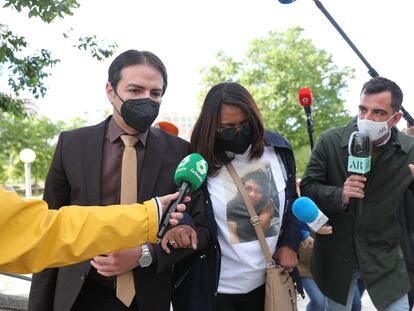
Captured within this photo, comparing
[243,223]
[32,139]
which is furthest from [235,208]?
[32,139]

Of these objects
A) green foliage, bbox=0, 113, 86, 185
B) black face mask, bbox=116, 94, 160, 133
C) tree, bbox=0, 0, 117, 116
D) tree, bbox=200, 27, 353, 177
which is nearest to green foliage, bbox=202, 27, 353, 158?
tree, bbox=200, 27, 353, 177

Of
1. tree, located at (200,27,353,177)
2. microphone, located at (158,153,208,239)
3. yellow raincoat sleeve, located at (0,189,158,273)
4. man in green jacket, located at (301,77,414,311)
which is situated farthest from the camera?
tree, located at (200,27,353,177)

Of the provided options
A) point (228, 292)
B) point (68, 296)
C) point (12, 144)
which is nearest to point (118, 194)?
point (68, 296)

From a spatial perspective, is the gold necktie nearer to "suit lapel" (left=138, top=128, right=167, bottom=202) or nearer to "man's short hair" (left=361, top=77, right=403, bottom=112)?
"suit lapel" (left=138, top=128, right=167, bottom=202)

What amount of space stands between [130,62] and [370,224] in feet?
6.40

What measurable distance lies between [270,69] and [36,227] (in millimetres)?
27693

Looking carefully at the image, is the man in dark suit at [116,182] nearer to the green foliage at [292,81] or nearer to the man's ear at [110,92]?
the man's ear at [110,92]

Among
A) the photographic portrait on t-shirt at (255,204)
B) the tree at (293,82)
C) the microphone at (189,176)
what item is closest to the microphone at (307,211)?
the photographic portrait on t-shirt at (255,204)

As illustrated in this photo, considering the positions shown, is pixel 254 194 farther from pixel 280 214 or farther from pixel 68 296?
pixel 68 296

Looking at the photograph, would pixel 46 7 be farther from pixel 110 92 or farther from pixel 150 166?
pixel 150 166

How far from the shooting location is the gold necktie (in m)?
2.34

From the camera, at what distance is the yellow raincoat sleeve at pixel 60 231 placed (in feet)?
5.47

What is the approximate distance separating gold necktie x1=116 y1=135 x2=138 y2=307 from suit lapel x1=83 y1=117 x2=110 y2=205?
0.40ft

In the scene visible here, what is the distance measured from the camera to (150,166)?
249cm
